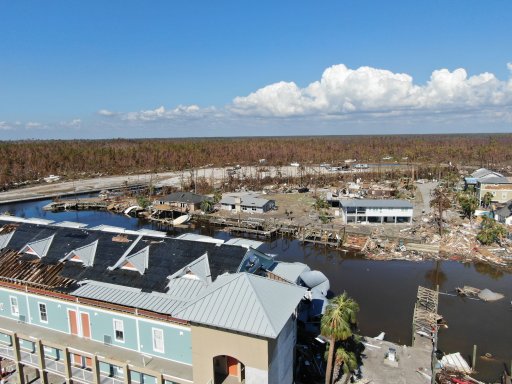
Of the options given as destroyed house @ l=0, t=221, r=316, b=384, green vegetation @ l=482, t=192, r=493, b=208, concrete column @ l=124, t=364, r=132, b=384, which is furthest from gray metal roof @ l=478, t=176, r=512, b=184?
concrete column @ l=124, t=364, r=132, b=384

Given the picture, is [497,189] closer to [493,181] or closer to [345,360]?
[493,181]

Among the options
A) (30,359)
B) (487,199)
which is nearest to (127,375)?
(30,359)

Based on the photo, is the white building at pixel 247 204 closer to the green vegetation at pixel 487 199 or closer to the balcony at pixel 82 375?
the green vegetation at pixel 487 199

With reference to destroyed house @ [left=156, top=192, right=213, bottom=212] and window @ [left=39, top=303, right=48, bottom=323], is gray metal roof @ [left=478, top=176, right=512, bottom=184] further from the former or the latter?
window @ [left=39, top=303, right=48, bottom=323]

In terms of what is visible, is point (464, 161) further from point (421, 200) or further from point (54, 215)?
point (54, 215)

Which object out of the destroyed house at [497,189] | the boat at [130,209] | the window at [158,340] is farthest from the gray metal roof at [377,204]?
the window at [158,340]
